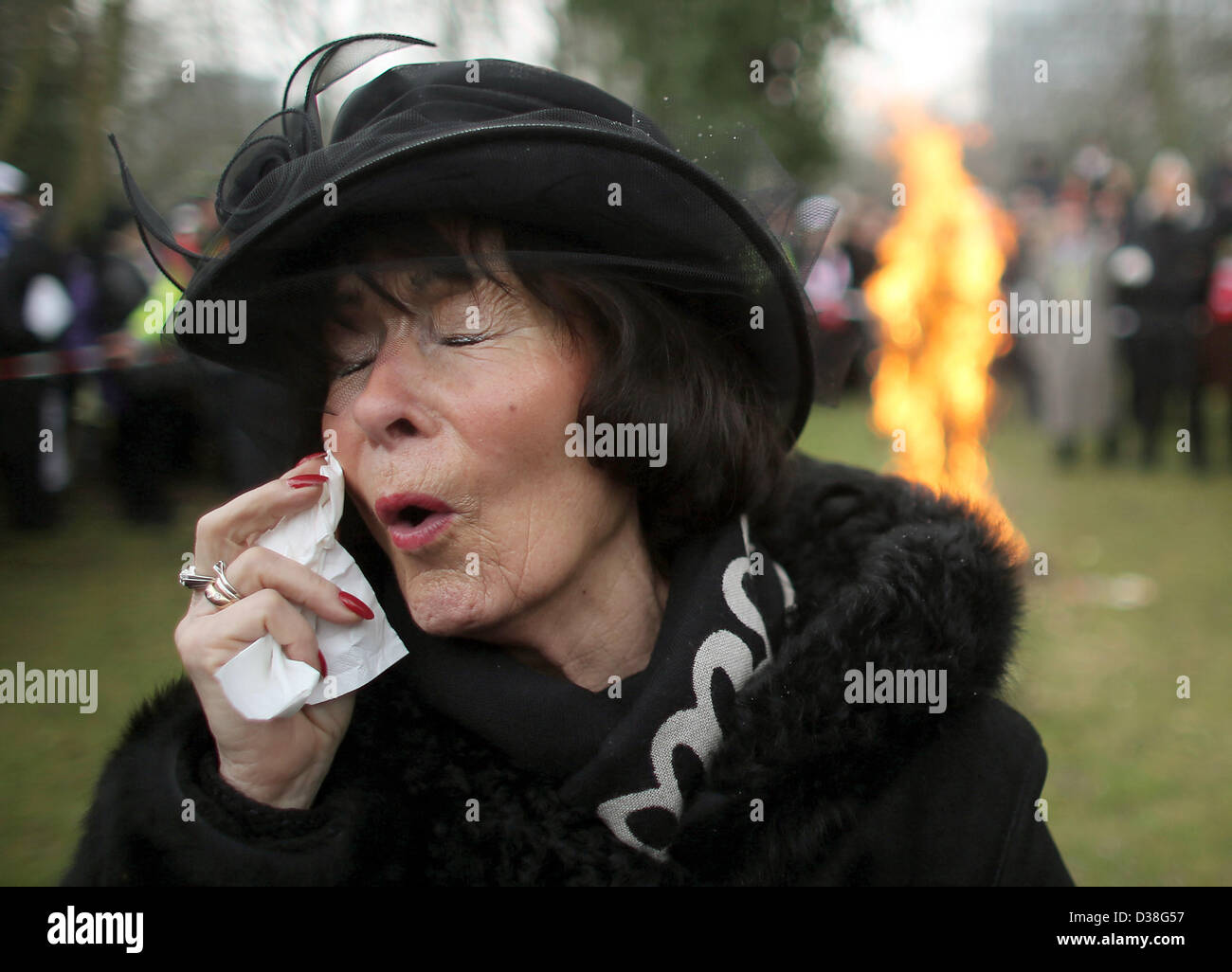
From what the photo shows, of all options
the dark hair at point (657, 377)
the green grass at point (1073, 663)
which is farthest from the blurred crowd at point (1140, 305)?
the dark hair at point (657, 377)

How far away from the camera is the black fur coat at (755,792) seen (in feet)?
5.09

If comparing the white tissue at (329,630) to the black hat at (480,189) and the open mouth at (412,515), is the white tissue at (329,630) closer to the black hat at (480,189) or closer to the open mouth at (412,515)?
the open mouth at (412,515)

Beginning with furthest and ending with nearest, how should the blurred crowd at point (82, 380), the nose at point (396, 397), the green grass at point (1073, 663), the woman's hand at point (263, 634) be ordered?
the blurred crowd at point (82, 380), the green grass at point (1073, 663), the nose at point (396, 397), the woman's hand at point (263, 634)

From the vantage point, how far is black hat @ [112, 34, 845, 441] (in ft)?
5.04

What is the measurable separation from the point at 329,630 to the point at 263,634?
14cm

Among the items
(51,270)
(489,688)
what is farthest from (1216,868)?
(51,270)

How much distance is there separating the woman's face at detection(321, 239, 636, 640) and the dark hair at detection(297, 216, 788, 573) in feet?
0.13

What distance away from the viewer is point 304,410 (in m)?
1.87

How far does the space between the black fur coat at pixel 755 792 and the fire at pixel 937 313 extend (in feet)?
15.0

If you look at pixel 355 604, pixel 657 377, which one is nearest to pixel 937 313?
pixel 657 377

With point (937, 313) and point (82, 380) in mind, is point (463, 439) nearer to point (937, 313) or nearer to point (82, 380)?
point (937, 313)

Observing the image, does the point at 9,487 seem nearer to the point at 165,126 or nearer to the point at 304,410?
the point at 165,126
